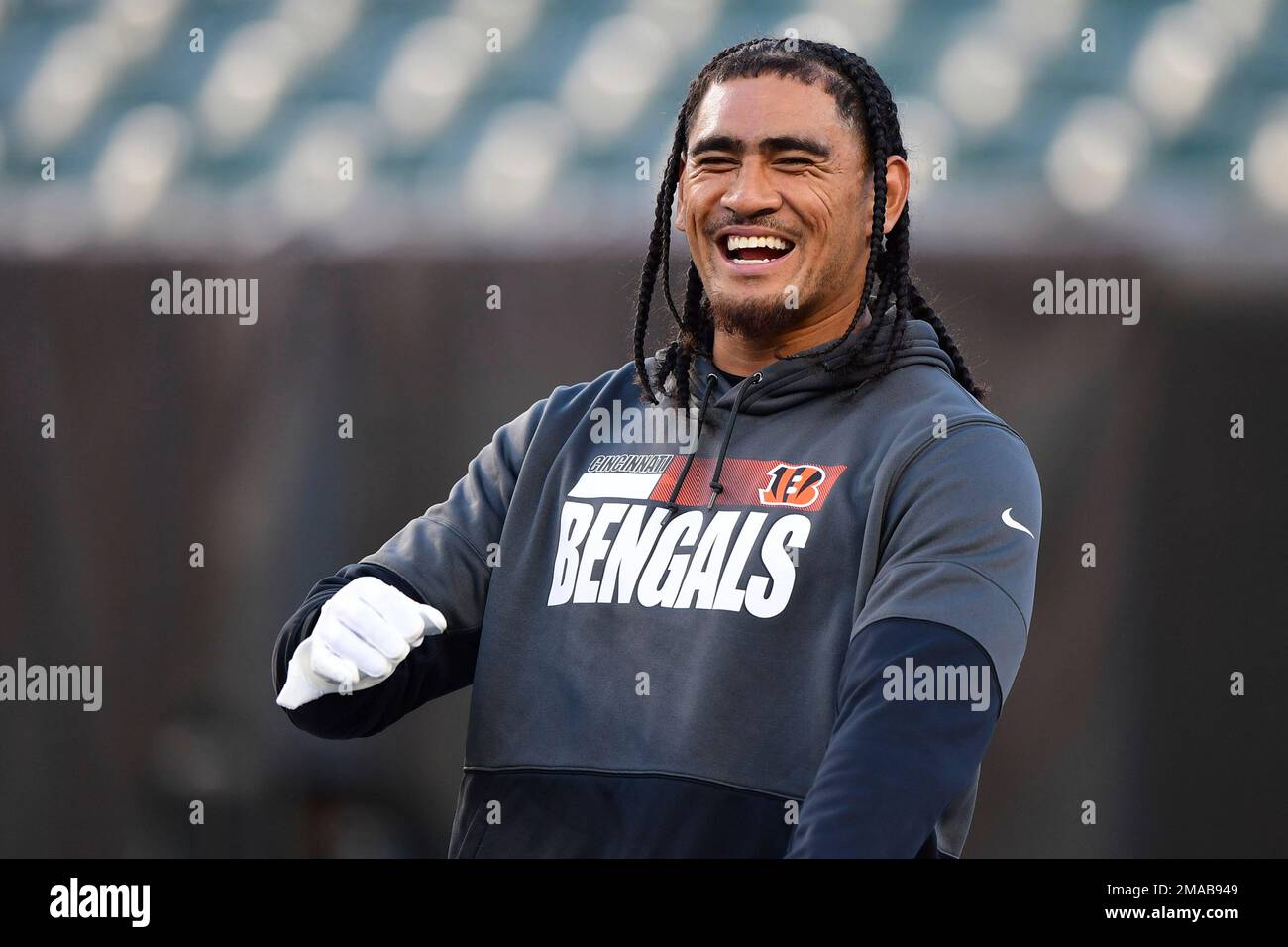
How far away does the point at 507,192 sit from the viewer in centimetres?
257

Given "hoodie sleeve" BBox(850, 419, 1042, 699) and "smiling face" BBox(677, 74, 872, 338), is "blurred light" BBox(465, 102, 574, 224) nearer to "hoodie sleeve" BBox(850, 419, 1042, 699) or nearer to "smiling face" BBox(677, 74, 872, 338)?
"smiling face" BBox(677, 74, 872, 338)

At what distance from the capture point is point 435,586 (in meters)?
1.41

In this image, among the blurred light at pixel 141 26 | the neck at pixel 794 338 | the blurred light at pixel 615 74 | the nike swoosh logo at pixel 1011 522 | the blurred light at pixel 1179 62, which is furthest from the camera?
the blurred light at pixel 141 26

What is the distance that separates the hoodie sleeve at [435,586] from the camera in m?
1.39

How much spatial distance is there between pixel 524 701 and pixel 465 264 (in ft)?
4.46

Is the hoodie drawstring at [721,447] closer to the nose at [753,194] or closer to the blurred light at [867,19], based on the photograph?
the nose at [753,194]

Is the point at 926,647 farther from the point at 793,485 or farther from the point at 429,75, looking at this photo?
the point at 429,75

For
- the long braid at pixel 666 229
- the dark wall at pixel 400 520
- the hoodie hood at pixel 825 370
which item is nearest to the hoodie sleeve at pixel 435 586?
the long braid at pixel 666 229

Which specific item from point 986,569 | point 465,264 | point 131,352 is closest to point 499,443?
point 986,569

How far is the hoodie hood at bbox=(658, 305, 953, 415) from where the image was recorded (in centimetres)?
136

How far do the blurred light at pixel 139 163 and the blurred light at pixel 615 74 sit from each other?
0.74 metres

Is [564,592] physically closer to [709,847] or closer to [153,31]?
[709,847]

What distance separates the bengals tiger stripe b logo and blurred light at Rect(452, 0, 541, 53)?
5.27 ft

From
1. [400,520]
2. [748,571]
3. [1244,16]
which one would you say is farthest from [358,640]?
[1244,16]
